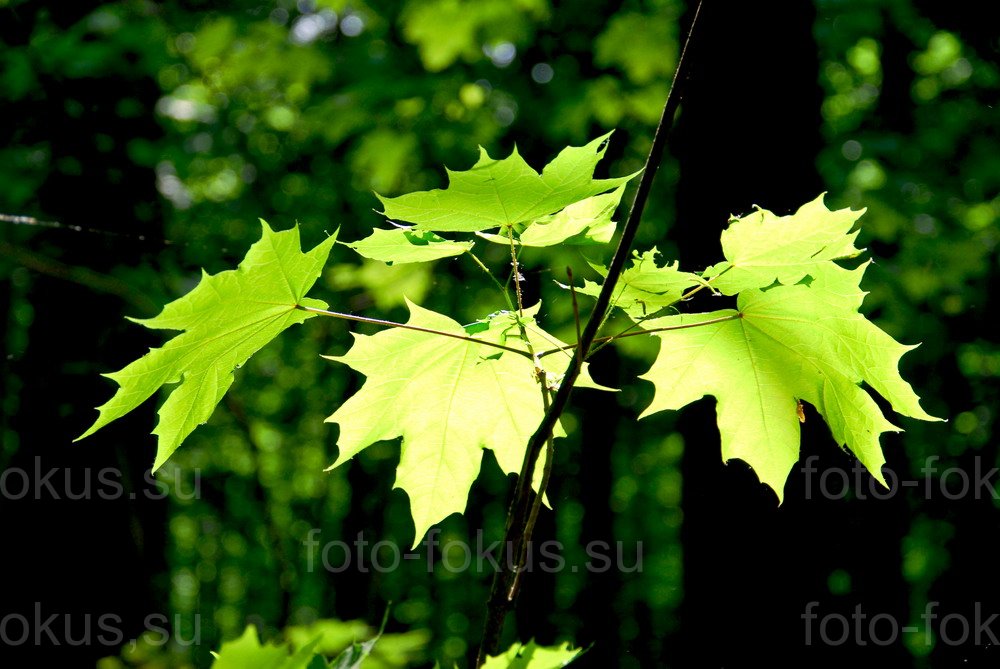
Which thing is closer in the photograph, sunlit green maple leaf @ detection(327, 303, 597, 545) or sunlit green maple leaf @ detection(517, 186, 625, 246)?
sunlit green maple leaf @ detection(517, 186, 625, 246)

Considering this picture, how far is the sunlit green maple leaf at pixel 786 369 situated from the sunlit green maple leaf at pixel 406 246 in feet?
0.81

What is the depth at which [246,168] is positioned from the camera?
515 centimetres

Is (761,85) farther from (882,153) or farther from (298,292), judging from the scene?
(882,153)

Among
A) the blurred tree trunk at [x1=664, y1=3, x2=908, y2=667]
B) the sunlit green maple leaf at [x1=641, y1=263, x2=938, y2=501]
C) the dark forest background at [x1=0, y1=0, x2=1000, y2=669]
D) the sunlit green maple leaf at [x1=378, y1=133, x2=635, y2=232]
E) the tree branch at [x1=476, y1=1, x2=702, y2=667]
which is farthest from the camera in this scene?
the dark forest background at [x1=0, y1=0, x2=1000, y2=669]

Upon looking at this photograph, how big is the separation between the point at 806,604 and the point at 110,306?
11.0ft

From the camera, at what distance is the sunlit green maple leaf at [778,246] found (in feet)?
2.47

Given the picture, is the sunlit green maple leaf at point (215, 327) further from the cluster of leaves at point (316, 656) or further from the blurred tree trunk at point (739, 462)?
the blurred tree trunk at point (739, 462)

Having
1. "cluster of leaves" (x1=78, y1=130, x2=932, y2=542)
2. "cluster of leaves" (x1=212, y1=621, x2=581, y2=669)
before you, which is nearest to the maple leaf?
"cluster of leaves" (x1=212, y1=621, x2=581, y2=669)

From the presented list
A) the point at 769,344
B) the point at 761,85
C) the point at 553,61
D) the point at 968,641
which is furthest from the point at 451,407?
the point at 968,641

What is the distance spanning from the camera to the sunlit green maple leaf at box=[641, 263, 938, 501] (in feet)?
2.77

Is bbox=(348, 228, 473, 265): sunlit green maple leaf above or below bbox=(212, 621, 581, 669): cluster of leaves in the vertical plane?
above

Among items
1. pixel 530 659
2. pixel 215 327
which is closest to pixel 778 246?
pixel 530 659

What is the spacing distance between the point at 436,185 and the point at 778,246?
4.22 metres

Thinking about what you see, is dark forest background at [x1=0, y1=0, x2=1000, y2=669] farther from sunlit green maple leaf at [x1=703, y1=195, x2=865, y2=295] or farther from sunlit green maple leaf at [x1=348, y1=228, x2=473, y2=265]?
sunlit green maple leaf at [x1=703, y1=195, x2=865, y2=295]
